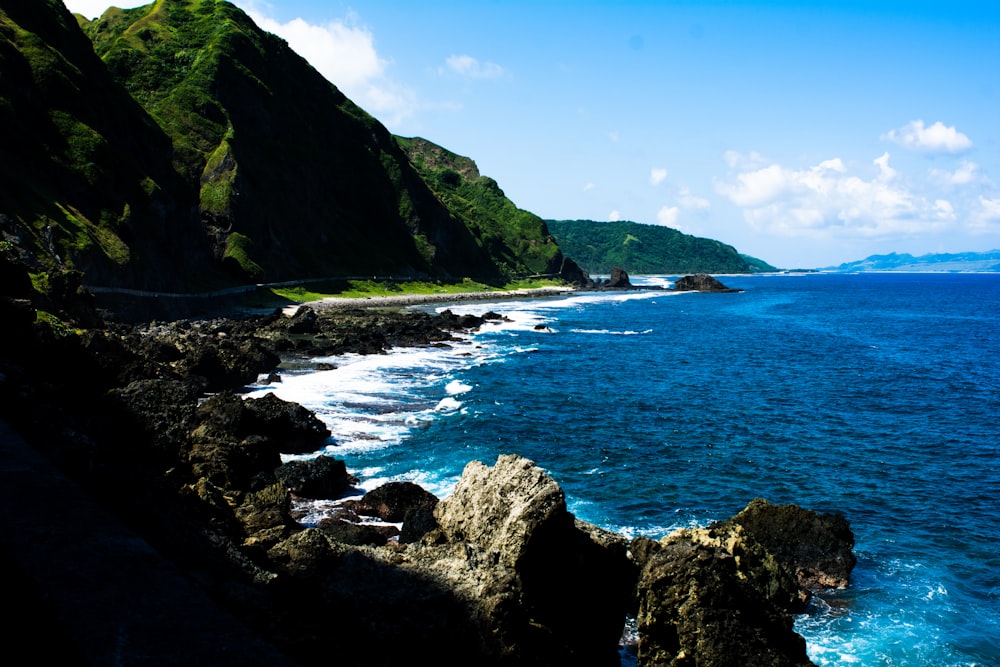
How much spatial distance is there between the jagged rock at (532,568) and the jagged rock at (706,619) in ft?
2.53

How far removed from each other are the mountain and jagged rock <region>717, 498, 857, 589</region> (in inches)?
1875

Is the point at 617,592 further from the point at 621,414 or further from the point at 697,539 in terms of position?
the point at 621,414

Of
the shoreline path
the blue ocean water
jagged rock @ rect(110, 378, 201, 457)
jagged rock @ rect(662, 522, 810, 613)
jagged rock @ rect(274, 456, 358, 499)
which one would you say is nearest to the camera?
jagged rock @ rect(662, 522, 810, 613)

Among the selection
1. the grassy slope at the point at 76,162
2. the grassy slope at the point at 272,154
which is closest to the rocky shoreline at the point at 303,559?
the grassy slope at the point at 76,162

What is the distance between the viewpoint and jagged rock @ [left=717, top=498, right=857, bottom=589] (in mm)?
19312

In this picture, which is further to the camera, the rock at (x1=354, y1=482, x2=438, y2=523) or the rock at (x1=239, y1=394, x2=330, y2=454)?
the rock at (x1=239, y1=394, x2=330, y2=454)

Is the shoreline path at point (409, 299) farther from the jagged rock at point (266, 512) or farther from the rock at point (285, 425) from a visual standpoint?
the jagged rock at point (266, 512)

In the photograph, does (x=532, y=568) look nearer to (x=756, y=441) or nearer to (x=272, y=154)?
(x=756, y=441)

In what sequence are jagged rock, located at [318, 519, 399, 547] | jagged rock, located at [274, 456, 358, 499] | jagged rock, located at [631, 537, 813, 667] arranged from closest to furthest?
jagged rock, located at [631, 537, 813, 667], jagged rock, located at [318, 519, 399, 547], jagged rock, located at [274, 456, 358, 499]

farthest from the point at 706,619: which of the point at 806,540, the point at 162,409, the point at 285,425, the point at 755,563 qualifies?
the point at 285,425

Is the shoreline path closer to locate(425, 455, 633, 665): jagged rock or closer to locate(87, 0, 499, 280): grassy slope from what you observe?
locate(87, 0, 499, 280): grassy slope

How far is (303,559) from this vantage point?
11.5 m

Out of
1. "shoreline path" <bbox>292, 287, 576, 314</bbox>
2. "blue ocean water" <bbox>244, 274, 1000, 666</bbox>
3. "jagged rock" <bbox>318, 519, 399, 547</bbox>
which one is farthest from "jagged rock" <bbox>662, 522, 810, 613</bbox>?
"shoreline path" <bbox>292, 287, 576, 314</bbox>

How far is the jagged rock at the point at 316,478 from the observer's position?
75.9 feet
